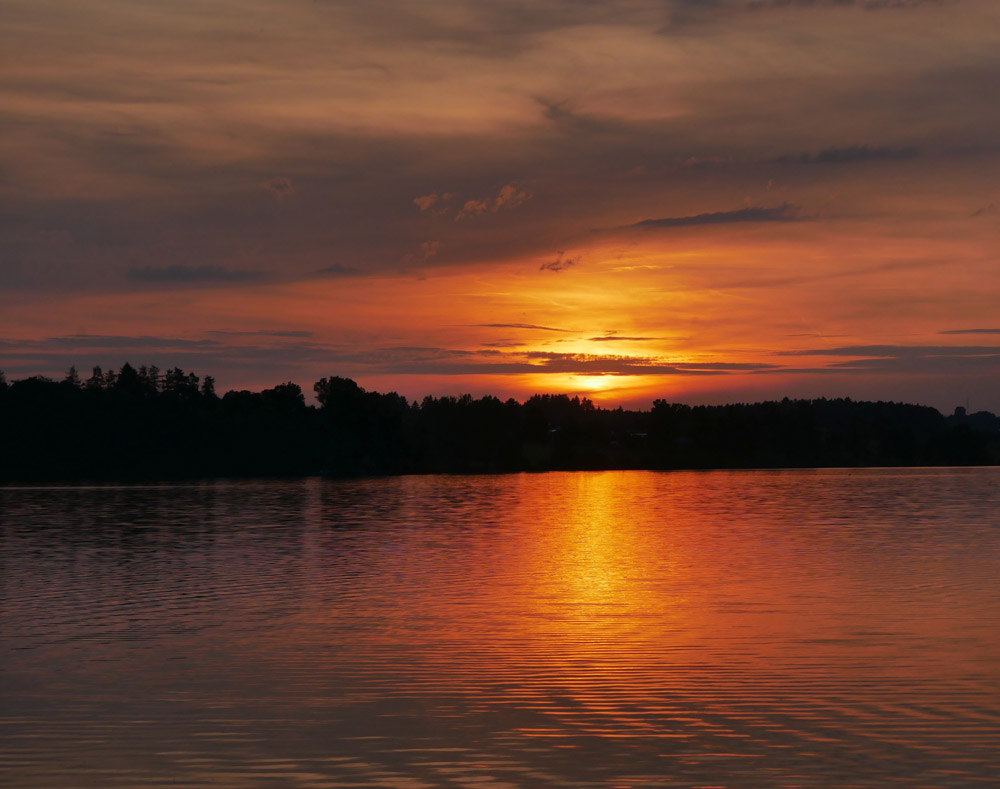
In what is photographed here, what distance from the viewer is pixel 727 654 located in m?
24.6

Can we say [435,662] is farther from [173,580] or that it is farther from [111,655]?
[173,580]

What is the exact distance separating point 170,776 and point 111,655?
10777 mm

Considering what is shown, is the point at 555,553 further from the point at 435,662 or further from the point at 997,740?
the point at 997,740

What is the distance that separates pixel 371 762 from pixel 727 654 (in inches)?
437

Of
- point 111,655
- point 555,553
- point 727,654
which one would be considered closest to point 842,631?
point 727,654

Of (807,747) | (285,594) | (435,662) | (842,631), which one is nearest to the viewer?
(807,747)

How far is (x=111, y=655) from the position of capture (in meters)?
25.2

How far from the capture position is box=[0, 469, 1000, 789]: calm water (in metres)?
16.0

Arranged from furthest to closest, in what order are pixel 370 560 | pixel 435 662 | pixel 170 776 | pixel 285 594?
pixel 370 560 < pixel 285 594 < pixel 435 662 < pixel 170 776

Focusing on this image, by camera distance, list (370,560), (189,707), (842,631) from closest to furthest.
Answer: (189,707)
(842,631)
(370,560)

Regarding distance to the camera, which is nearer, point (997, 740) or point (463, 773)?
point (463, 773)

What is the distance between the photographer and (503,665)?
23.6 metres

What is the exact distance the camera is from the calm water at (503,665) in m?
16.0

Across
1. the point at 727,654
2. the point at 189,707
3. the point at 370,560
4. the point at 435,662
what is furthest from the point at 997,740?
the point at 370,560
